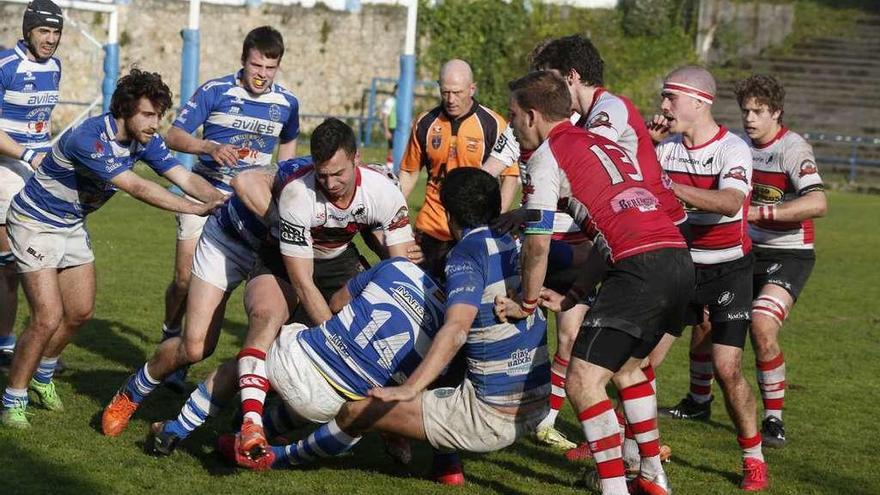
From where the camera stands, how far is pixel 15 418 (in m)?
7.21

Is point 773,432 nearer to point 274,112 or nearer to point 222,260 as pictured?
point 222,260

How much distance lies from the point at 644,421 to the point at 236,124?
4.25m

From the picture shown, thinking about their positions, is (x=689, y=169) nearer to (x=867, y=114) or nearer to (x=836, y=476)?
(x=836, y=476)

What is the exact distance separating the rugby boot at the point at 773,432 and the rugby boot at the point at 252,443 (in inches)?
133

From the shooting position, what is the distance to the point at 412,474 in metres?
6.75

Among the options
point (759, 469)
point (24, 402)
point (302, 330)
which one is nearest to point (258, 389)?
point (302, 330)

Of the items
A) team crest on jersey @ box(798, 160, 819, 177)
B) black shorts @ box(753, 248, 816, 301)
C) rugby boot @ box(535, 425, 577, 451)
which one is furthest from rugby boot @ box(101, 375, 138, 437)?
team crest on jersey @ box(798, 160, 819, 177)

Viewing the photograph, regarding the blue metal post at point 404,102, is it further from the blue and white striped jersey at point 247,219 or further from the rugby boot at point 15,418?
the rugby boot at point 15,418

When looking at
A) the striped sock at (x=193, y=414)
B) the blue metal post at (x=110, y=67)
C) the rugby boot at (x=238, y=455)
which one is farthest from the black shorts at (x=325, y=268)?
the blue metal post at (x=110, y=67)

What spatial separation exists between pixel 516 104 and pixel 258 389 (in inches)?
77.5

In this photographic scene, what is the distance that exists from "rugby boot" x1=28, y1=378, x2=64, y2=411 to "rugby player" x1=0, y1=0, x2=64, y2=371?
105 centimetres

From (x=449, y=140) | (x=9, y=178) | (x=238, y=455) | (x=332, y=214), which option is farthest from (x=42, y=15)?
(x=238, y=455)

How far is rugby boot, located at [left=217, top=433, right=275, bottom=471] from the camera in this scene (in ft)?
20.3

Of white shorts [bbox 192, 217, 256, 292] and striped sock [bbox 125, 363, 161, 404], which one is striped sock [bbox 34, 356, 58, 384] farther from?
white shorts [bbox 192, 217, 256, 292]
